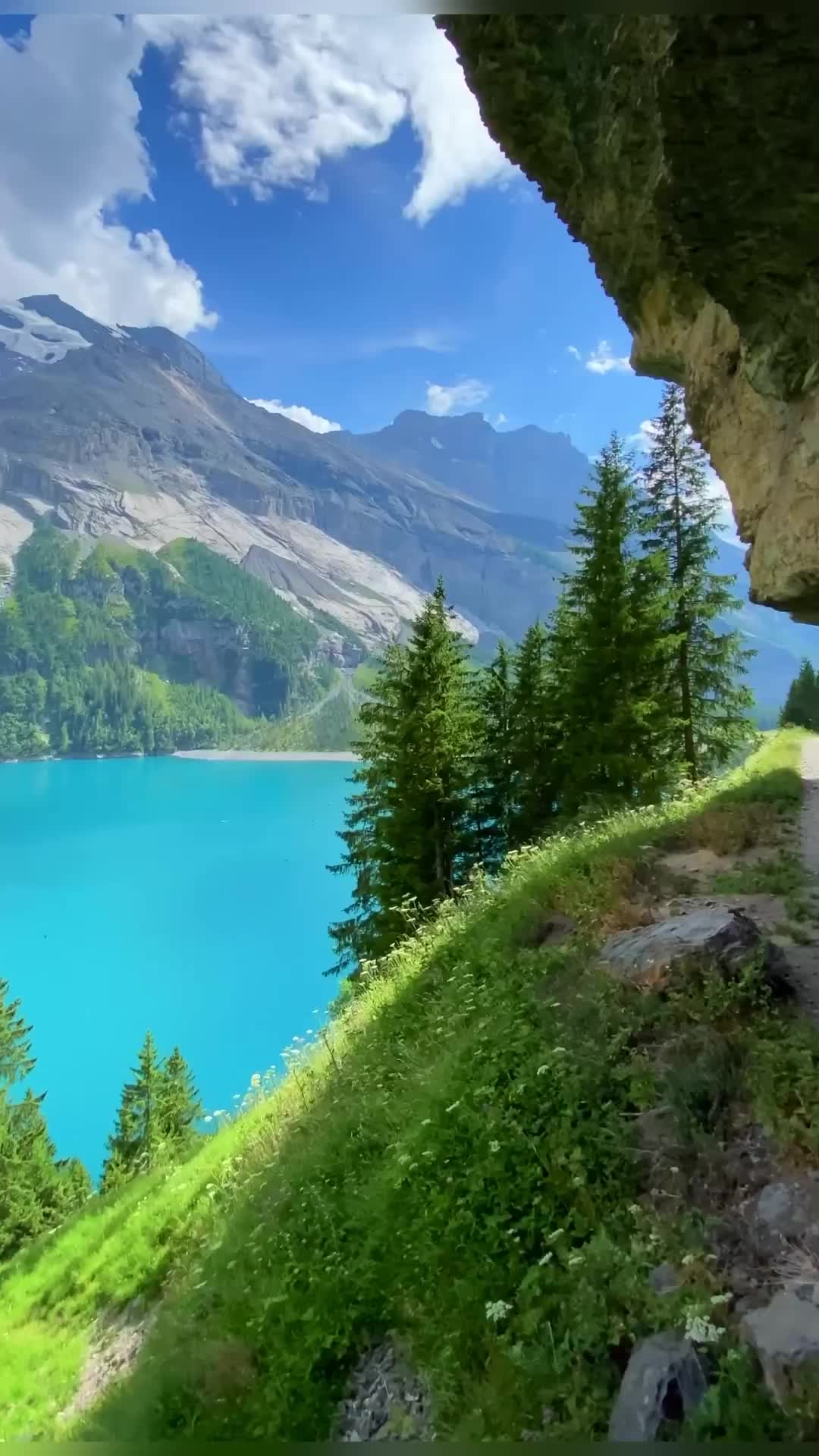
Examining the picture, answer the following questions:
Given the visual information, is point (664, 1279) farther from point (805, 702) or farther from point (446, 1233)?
point (805, 702)

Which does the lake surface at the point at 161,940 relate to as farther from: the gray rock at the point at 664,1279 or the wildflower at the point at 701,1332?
the wildflower at the point at 701,1332

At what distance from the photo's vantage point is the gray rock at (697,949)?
596cm

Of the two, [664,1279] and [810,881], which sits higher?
[810,881]

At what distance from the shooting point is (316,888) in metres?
88.3

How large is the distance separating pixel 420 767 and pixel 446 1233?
44.0 feet

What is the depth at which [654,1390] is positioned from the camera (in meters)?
3.13

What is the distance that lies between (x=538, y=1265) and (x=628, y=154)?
849cm

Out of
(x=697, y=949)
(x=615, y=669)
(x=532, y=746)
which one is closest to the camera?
(x=697, y=949)

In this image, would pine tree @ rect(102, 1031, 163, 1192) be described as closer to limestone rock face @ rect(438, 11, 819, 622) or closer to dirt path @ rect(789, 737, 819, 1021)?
dirt path @ rect(789, 737, 819, 1021)

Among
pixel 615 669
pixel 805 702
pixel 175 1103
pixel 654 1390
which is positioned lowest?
pixel 175 1103

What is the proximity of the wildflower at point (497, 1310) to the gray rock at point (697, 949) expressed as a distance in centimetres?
275

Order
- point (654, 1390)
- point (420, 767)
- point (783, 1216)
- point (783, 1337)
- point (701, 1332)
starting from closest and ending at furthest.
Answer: point (783, 1337) → point (654, 1390) → point (701, 1332) → point (783, 1216) → point (420, 767)

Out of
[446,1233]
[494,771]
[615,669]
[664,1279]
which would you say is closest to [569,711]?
[615,669]

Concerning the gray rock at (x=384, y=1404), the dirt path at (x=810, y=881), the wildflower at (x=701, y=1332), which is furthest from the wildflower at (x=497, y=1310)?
the dirt path at (x=810, y=881)
